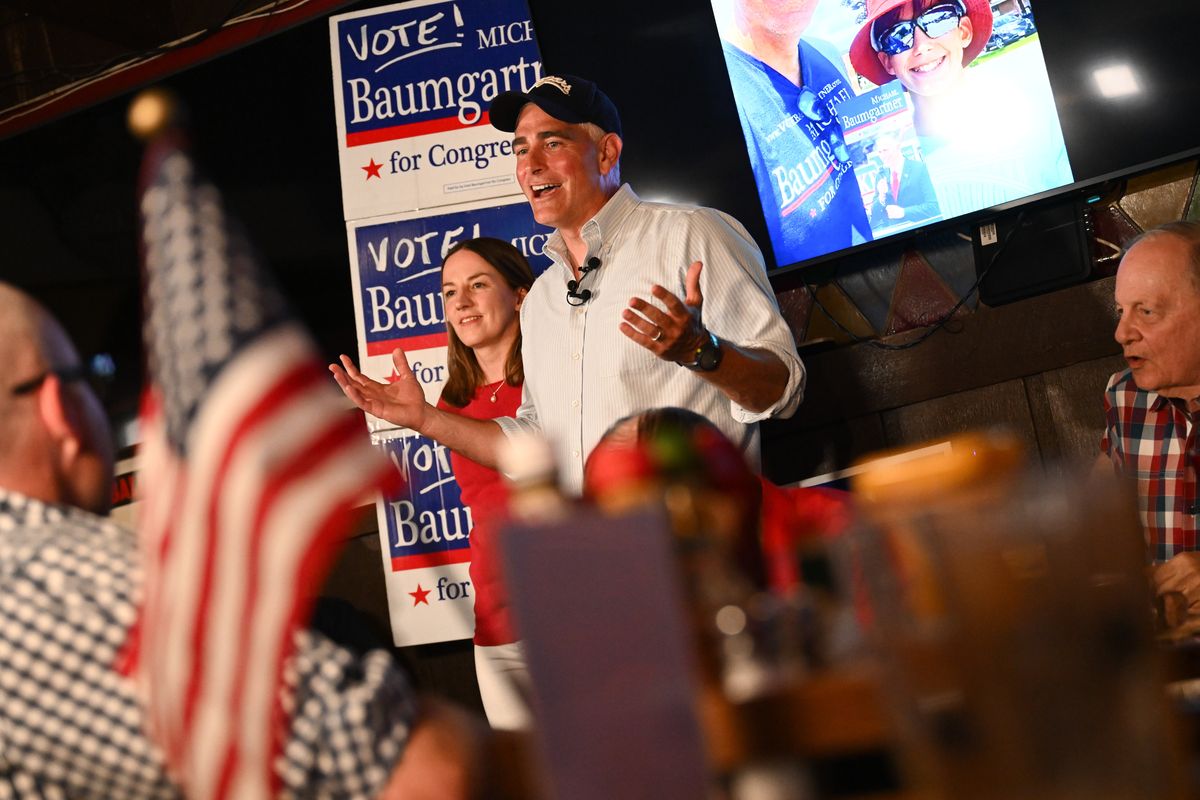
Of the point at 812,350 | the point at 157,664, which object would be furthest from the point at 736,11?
the point at 157,664

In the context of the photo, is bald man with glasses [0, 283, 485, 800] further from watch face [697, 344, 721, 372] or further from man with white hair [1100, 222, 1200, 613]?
man with white hair [1100, 222, 1200, 613]

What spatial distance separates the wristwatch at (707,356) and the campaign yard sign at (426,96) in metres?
1.66

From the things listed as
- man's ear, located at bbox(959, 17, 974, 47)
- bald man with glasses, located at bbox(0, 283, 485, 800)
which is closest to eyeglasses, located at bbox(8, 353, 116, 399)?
bald man with glasses, located at bbox(0, 283, 485, 800)

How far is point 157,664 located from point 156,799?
14 centimetres

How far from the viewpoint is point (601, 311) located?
103 inches

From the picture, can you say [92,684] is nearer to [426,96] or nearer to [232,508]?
[232,508]

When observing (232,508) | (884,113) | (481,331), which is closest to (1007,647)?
(232,508)

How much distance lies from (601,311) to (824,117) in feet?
3.59

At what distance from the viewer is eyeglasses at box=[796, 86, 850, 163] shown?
10.7 ft

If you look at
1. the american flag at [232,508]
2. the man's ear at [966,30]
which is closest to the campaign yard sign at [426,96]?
the man's ear at [966,30]

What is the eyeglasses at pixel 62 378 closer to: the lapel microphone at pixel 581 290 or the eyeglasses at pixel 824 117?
the lapel microphone at pixel 581 290

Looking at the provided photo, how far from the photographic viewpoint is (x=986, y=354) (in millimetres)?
3336

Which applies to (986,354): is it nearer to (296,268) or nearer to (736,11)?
(736,11)

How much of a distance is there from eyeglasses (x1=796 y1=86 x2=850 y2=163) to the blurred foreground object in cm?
274
